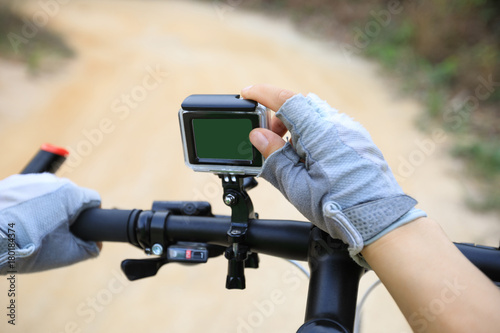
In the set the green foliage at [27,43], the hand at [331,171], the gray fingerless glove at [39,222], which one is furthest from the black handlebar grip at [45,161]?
the green foliage at [27,43]

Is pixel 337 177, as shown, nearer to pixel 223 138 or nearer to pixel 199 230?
pixel 223 138

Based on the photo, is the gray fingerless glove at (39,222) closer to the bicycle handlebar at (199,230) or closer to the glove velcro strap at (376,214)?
the bicycle handlebar at (199,230)

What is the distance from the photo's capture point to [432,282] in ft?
2.63

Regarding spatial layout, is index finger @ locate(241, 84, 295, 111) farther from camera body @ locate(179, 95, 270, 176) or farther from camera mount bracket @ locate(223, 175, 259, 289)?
camera mount bracket @ locate(223, 175, 259, 289)

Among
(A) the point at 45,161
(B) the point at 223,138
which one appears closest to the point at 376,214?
(B) the point at 223,138

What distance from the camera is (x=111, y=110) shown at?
6289 mm

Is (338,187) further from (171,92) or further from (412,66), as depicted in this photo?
(412,66)

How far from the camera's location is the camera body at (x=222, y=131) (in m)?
1.02

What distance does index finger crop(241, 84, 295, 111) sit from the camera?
1.00 metres

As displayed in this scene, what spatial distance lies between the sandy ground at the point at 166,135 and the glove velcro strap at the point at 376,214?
1.94m

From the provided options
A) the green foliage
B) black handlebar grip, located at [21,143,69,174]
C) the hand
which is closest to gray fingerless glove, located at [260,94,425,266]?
the hand

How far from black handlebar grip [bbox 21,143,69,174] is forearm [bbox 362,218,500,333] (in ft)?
3.13

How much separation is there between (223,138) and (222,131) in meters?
0.02

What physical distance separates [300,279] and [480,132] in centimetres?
306
